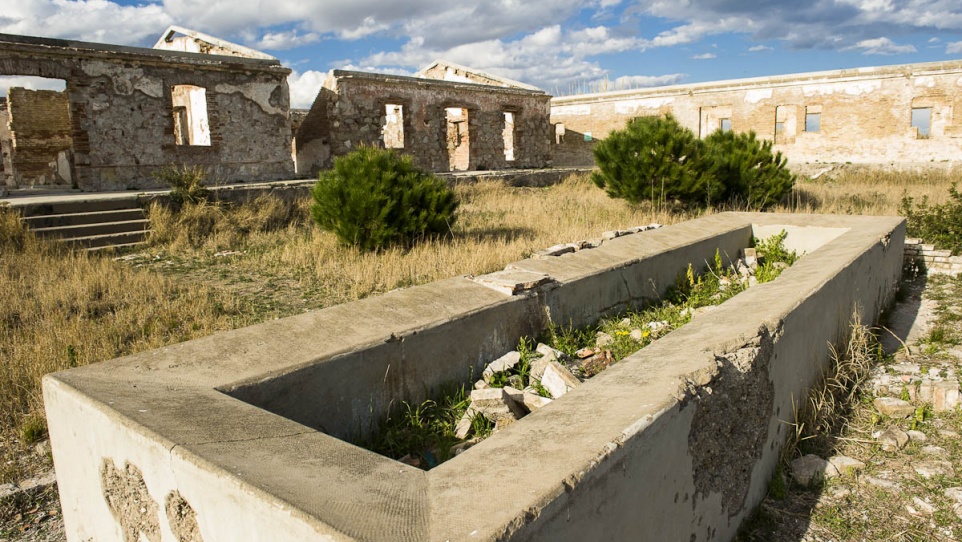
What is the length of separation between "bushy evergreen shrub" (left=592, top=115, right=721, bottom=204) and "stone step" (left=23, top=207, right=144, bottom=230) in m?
8.62

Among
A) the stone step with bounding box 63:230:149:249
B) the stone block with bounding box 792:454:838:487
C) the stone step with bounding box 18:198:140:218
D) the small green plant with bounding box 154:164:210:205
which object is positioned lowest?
the stone block with bounding box 792:454:838:487

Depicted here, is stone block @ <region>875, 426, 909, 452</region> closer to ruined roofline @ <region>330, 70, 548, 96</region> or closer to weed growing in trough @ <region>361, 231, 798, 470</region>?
weed growing in trough @ <region>361, 231, 798, 470</region>

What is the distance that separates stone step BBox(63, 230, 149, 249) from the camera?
9516 millimetres

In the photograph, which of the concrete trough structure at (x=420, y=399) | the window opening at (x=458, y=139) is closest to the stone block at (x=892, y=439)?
the concrete trough structure at (x=420, y=399)

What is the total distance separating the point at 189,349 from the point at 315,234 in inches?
289

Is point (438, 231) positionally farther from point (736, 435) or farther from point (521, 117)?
point (521, 117)

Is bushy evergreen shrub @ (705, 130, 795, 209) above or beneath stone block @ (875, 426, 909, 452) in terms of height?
above

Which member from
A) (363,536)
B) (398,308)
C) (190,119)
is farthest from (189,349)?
(190,119)

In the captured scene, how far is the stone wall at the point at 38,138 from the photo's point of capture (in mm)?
17844

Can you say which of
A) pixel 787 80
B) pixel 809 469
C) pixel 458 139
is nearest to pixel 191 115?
pixel 458 139

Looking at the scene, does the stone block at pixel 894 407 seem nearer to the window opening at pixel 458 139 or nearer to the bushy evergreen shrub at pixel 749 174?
the bushy evergreen shrub at pixel 749 174

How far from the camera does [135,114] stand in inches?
552

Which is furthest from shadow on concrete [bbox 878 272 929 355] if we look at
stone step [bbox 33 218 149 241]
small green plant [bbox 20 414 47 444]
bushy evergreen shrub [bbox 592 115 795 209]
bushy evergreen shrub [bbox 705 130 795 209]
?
stone step [bbox 33 218 149 241]

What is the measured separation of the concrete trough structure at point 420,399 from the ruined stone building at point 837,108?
1591 cm
